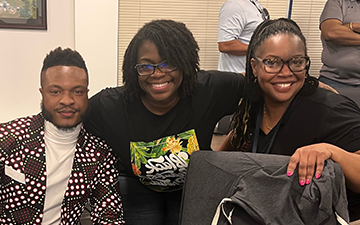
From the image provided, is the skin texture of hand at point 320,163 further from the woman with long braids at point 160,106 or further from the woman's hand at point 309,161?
the woman with long braids at point 160,106

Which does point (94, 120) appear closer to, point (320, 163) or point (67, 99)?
point (67, 99)

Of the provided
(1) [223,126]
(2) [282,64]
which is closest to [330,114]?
(2) [282,64]

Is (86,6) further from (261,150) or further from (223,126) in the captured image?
(261,150)

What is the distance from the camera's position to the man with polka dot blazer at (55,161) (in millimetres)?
1267

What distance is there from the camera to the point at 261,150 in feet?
4.55

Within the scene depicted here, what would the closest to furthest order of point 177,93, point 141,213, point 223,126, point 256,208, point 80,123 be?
point 256,208 < point 80,123 < point 177,93 < point 141,213 < point 223,126

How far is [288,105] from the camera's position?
4.49 feet

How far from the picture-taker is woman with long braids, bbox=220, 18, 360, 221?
1.21 metres

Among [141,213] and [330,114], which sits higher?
[330,114]

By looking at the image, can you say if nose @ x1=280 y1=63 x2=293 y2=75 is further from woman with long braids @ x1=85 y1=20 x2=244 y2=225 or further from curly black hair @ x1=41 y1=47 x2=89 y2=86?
curly black hair @ x1=41 y1=47 x2=89 y2=86

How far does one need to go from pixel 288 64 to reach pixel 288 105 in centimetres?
18

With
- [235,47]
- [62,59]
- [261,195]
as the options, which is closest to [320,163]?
[261,195]

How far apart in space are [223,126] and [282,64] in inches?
43.9

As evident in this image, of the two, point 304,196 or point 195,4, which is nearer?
point 304,196
